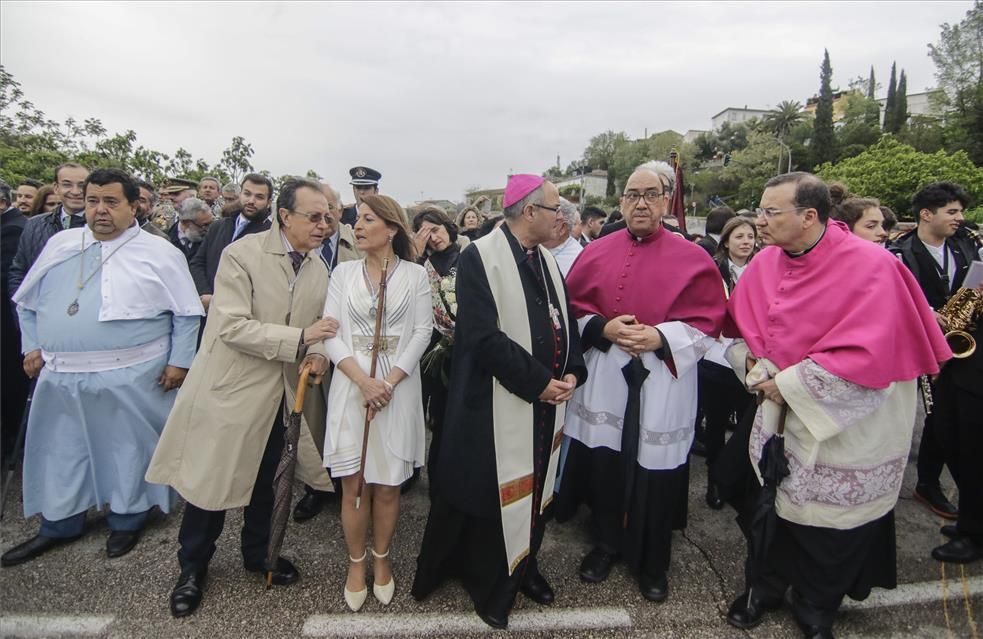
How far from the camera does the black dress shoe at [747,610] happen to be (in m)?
2.70

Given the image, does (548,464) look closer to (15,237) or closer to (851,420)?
(851,420)

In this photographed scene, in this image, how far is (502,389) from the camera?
2523 millimetres

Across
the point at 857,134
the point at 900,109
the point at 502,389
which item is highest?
the point at 900,109

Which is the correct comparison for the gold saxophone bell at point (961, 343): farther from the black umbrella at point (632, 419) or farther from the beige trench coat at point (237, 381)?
the beige trench coat at point (237, 381)

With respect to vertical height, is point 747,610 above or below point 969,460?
below

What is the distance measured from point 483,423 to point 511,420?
A: 0.14 meters

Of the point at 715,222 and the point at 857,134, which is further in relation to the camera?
the point at 857,134

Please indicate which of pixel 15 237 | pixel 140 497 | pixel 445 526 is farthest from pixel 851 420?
pixel 15 237

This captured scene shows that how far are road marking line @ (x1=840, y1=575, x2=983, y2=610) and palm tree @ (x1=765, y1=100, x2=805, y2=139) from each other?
80.3 meters

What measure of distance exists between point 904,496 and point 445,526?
3.84m

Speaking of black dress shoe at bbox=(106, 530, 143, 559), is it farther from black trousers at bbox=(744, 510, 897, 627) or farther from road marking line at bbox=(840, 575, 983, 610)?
road marking line at bbox=(840, 575, 983, 610)

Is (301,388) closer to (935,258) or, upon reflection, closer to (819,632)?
(819,632)

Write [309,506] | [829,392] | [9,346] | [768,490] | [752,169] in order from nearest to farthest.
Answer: [829,392]
[768,490]
[309,506]
[9,346]
[752,169]

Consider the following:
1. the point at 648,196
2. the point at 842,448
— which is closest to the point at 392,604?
the point at 842,448
